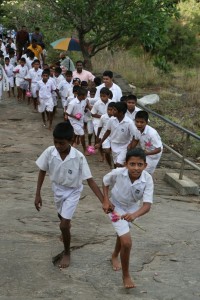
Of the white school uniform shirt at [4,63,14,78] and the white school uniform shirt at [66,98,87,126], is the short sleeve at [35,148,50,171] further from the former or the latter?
the white school uniform shirt at [4,63,14,78]

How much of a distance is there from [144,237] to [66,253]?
1.17 metres

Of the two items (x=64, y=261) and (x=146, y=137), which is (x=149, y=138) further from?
(x=64, y=261)

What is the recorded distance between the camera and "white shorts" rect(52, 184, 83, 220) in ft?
15.5

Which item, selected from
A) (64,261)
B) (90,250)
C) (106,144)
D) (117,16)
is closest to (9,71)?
(117,16)

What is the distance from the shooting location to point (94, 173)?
8789 millimetres

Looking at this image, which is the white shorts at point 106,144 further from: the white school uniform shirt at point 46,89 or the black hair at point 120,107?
the white school uniform shirt at point 46,89

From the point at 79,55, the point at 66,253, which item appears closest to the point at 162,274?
the point at 66,253

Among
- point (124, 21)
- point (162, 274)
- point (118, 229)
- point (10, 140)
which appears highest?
point (124, 21)

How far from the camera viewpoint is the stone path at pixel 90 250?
428 cm

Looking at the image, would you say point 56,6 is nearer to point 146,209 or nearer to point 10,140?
point 10,140

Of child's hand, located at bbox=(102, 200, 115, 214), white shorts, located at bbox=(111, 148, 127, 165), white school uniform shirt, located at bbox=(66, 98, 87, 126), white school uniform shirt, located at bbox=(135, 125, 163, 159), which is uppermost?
child's hand, located at bbox=(102, 200, 115, 214)

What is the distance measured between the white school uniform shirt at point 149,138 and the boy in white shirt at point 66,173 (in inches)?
102

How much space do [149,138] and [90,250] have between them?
8.07 ft

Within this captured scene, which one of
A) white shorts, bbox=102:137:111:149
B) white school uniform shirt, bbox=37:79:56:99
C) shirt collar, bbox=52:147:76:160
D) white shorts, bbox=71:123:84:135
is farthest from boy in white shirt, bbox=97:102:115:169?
shirt collar, bbox=52:147:76:160
